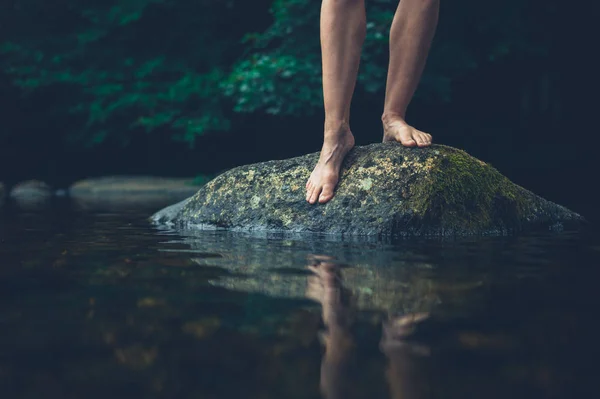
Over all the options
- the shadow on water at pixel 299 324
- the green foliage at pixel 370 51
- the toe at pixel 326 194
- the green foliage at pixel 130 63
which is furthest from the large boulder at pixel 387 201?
the green foliage at pixel 130 63

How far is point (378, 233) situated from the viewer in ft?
10.8

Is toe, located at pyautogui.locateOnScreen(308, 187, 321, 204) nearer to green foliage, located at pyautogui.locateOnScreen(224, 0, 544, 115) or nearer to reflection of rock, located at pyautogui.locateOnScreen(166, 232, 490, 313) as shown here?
reflection of rock, located at pyautogui.locateOnScreen(166, 232, 490, 313)

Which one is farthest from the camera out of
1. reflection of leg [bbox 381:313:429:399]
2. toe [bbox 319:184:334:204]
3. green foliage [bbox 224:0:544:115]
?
green foliage [bbox 224:0:544:115]

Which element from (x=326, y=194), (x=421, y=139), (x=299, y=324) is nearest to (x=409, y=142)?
(x=421, y=139)

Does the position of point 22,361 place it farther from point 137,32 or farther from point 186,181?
point 137,32

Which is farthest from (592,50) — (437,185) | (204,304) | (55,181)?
(204,304)

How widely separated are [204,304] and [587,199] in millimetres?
5031

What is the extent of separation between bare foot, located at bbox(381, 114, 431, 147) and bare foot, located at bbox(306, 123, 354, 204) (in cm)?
26

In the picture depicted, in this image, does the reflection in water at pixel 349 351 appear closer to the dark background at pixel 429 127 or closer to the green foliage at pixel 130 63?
the dark background at pixel 429 127

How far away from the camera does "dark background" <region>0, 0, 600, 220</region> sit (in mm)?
11703

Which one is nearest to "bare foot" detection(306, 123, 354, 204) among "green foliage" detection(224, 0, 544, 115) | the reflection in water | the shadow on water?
the shadow on water

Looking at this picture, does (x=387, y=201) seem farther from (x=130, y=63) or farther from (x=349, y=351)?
(x=130, y=63)

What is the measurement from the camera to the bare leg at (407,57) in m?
3.62

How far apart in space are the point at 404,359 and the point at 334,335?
7.3 inches
